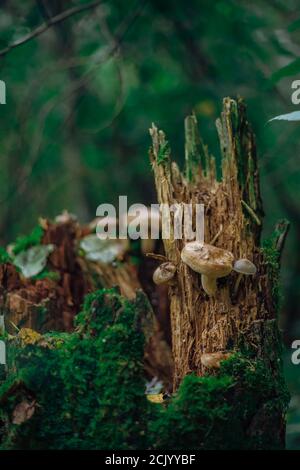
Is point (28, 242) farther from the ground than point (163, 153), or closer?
closer

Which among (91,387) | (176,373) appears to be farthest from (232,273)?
(91,387)

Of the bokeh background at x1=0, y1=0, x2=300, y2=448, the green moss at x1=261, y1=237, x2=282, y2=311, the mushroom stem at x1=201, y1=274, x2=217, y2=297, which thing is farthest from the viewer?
the bokeh background at x1=0, y1=0, x2=300, y2=448

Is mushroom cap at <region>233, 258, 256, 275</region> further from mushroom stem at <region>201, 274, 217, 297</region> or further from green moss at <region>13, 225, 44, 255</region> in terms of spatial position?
green moss at <region>13, 225, 44, 255</region>

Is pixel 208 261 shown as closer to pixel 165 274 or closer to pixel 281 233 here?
pixel 165 274

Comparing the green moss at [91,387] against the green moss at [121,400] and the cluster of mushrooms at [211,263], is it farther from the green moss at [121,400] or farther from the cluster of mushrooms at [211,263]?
the cluster of mushrooms at [211,263]

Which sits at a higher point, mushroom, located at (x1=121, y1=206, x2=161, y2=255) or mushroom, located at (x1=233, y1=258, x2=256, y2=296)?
mushroom, located at (x1=121, y1=206, x2=161, y2=255)

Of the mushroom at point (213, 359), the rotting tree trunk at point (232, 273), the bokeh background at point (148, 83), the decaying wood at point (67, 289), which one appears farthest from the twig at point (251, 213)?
the bokeh background at point (148, 83)

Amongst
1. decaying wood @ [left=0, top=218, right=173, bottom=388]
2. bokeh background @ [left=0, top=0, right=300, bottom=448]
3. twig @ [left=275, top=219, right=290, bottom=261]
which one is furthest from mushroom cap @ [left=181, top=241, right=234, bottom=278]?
bokeh background @ [left=0, top=0, right=300, bottom=448]
